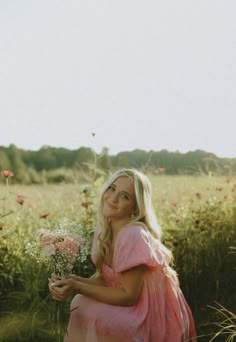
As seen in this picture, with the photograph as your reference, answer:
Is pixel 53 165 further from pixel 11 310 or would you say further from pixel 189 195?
pixel 11 310

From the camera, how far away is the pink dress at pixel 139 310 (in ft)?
11.7

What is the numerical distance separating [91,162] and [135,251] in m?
2.80

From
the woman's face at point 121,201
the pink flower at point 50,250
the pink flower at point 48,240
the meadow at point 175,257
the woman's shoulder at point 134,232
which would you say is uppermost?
the woman's face at point 121,201

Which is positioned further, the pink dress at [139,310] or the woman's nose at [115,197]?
the woman's nose at [115,197]

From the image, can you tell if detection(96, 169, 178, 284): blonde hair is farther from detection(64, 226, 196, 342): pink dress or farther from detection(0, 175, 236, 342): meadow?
detection(0, 175, 236, 342): meadow

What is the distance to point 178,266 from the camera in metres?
5.80

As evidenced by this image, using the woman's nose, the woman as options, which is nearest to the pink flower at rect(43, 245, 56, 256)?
the woman

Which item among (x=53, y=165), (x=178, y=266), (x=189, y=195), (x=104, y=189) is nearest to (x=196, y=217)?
(x=178, y=266)

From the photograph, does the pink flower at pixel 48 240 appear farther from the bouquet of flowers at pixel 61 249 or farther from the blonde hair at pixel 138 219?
the blonde hair at pixel 138 219

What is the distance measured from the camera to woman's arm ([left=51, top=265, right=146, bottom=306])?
3594 mm

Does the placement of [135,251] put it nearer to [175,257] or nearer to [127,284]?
[127,284]

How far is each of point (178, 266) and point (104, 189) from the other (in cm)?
211

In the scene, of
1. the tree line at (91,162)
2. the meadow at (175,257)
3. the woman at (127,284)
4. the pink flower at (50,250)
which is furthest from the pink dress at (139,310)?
the tree line at (91,162)

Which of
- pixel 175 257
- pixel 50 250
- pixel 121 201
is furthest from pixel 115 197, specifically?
pixel 175 257
